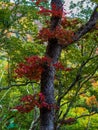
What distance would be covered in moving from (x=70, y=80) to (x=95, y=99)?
31.6 ft

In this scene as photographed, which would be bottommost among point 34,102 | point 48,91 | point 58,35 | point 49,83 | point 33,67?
point 34,102

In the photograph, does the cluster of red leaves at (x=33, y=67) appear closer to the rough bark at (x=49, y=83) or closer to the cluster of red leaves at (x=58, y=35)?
the rough bark at (x=49, y=83)

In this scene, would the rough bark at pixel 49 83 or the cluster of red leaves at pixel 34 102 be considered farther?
the rough bark at pixel 49 83

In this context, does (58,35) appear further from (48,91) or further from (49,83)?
(48,91)

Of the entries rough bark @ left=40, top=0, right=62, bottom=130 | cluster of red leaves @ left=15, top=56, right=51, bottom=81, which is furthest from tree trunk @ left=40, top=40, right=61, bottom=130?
cluster of red leaves @ left=15, top=56, right=51, bottom=81

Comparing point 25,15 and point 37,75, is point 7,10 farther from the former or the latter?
point 37,75

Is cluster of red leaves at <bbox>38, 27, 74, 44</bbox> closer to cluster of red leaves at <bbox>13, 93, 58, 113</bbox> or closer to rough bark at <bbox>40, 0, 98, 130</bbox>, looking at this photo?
rough bark at <bbox>40, 0, 98, 130</bbox>

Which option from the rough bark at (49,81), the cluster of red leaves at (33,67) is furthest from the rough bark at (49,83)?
the cluster of red leaves at (33,67)

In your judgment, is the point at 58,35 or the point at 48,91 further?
the point at 48,91

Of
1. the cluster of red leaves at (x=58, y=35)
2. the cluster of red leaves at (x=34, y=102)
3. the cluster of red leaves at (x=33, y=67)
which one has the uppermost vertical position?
the cluster of red leaves at (x=58, y=35)

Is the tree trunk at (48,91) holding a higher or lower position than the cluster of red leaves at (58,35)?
lower

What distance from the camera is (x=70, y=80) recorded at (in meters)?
→ 14.1

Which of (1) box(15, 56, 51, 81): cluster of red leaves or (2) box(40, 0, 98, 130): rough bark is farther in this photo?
(2) box(40, 0, 98, 130): rough bark

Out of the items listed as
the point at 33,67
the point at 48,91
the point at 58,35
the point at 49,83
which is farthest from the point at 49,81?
the point at 58,35
